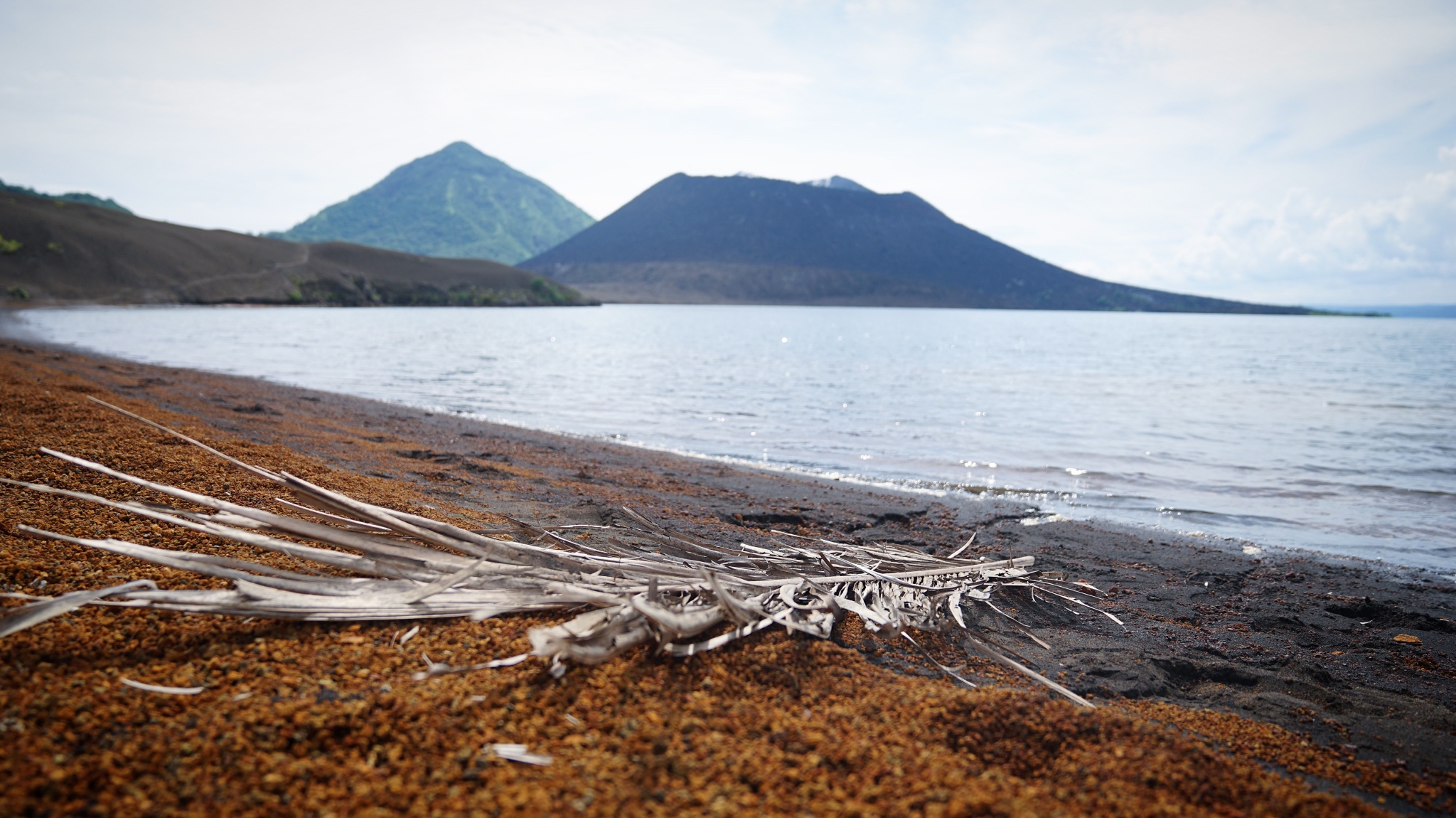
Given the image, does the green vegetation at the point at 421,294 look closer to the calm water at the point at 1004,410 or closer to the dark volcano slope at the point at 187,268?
the dark volcano slope at the point at 187,268

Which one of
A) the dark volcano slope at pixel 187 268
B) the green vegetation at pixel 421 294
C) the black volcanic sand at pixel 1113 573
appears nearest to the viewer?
the black volcanic sand at pixel 1113 573

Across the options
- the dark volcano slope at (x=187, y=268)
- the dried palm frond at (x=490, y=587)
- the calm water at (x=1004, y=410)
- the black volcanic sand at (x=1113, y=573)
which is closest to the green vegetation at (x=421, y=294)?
the dark volcano slope at (x=187, y=268)

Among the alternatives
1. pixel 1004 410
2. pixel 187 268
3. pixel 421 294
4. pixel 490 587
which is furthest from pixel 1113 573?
pixel 421 294

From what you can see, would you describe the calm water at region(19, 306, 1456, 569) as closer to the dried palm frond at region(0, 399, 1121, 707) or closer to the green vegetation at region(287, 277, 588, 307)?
the dried palm frond at region(0, 399, 1121, 707)

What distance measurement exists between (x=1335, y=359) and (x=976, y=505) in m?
50.9

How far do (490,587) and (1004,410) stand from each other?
59.2ft

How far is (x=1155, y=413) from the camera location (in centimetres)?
1861

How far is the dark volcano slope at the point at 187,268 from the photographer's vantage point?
7319 cm

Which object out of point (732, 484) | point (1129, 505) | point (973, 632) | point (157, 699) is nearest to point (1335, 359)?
point (1129, 505)

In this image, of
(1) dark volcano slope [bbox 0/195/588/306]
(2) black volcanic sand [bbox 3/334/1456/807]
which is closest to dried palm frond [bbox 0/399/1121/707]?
(2) black volcanic sand [bbox 3/334/1456/807]

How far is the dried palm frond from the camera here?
2.67 metres

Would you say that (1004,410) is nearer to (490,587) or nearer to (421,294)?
(490,587)

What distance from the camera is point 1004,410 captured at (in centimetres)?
1916

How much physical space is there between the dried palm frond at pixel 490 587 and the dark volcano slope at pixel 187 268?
87.0 m
